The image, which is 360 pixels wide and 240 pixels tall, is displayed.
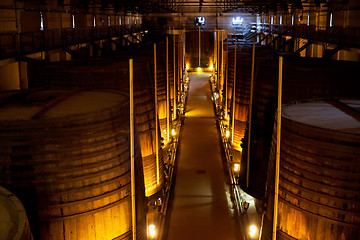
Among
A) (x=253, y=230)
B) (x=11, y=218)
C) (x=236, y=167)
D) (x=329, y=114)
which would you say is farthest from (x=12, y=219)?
(x=236, y=167)

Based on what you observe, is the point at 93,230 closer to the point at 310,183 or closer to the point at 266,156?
the point at 310,183

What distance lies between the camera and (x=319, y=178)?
424 cm

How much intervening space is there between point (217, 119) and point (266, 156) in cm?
849

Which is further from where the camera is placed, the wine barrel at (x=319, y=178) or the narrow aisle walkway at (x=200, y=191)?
the narrow aisle walkway at (x=200, y=191)

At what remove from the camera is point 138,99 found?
7.82 metres

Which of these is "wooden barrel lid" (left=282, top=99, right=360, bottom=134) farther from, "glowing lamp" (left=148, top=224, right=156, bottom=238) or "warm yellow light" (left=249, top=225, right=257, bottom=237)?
"glowing lamp" (left=148, top=224, right=156, bottom=238)

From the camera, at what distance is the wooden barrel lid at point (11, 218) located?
3117mm

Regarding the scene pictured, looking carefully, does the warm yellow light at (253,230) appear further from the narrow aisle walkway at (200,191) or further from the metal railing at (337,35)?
the metal railing at (337,35)

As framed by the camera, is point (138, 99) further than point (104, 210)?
Yes

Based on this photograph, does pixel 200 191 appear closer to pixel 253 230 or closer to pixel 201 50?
pixel 253 230

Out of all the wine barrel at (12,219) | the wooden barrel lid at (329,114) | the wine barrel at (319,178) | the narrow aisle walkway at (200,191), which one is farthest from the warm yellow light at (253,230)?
the wine barrel at (12,219)

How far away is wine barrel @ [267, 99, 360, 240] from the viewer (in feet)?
13.3

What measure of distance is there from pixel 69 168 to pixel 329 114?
3.16 m

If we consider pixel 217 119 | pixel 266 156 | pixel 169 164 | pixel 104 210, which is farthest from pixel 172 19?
pixel 104 210
